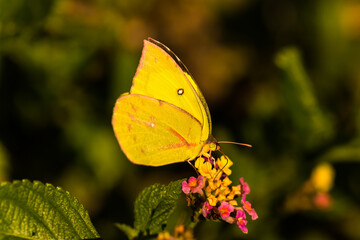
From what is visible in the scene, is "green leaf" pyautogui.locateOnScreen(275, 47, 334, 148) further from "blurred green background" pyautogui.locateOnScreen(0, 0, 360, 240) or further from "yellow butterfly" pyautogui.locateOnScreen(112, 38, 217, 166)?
"yellow butterfly" pyautogui.locateOnScreen(112, 38, 217, 166)

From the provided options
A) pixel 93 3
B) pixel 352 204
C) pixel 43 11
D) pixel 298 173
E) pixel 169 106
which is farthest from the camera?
pixel 93 3

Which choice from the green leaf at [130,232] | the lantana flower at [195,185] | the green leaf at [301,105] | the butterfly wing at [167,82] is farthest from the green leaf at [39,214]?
the green leaf at [301,105]

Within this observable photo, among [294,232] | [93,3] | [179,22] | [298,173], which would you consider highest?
[93,3]

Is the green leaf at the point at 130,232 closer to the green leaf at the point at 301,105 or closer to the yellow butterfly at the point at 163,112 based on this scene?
the yellow butterfly at the point at 163,112

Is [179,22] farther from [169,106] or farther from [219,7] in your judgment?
[169,106]

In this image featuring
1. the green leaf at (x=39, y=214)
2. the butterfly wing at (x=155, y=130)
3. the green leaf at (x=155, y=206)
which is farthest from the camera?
the butterfly wing at (x=155, y=130)

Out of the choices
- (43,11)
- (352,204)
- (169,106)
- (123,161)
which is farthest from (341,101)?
(43,11)
